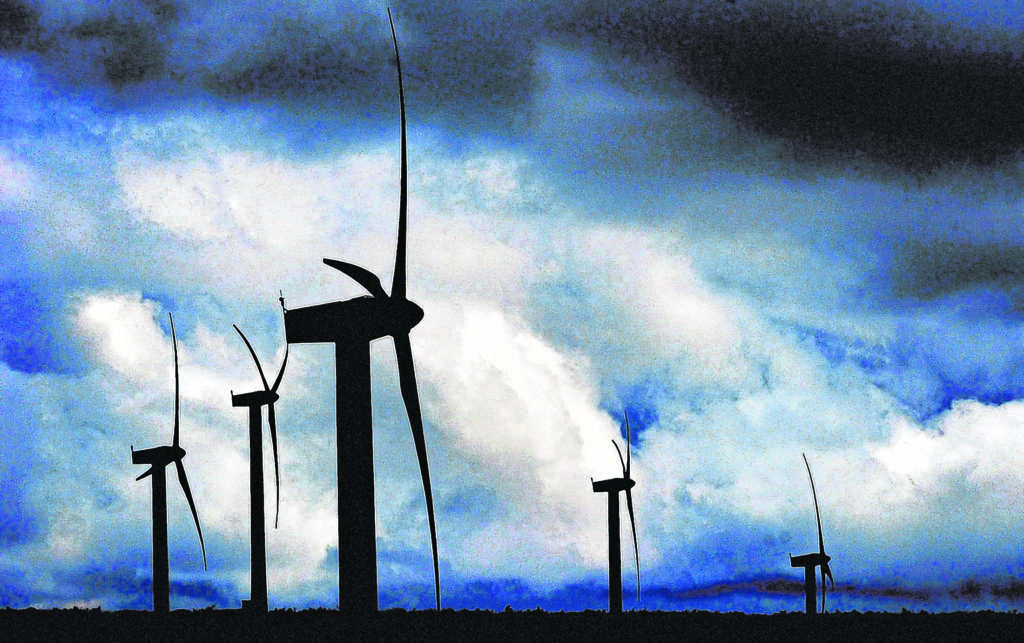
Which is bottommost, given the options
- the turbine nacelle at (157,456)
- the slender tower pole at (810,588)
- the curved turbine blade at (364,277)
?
the slender tower pole at (810,588)

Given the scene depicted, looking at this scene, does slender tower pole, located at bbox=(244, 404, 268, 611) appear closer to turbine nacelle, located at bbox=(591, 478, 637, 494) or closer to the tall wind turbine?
the tall wind turbine

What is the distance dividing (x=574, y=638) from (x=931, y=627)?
1893 cm

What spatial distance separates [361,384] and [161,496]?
100ft

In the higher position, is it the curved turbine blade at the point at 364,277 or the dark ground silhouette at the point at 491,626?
the curved turbine blade at the point at 364,277

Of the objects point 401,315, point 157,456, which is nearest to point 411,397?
point 401,315

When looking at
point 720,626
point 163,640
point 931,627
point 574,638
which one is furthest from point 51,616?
point 931,627

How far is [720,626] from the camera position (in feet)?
164

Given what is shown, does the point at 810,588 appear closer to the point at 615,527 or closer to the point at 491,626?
the point at 615,527

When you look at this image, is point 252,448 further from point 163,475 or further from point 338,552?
point 338,552

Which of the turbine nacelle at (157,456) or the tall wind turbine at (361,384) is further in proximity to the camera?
the turbine nacelle at (157,456)

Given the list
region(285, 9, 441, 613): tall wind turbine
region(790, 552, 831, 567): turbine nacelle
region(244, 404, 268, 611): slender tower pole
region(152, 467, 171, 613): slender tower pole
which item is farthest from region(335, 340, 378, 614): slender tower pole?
region(790, 552, 831, 567): turbine nacelle

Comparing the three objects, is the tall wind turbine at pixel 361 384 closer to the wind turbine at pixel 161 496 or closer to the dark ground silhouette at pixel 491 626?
the dark ground silhouette at pixel 491 626

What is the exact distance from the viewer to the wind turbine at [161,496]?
63.6 m

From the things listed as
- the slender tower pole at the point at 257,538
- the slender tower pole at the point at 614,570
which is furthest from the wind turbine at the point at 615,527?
the slender tower pole at the point at 257,538
